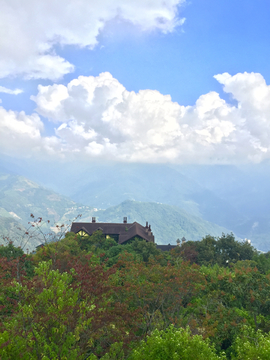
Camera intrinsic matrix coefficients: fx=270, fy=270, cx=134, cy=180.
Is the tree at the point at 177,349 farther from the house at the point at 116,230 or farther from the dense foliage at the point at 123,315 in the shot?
the house at the point at 116,230

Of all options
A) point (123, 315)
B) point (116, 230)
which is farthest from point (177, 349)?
point (116, 230)

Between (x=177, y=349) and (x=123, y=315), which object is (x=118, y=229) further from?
(x=177, y=349)

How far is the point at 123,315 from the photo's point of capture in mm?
15602

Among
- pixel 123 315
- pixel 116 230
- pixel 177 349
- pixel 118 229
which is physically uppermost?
pixel 118 229

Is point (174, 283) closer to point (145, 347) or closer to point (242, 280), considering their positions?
point (242, 280)

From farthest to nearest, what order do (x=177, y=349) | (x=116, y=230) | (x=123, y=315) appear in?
1. (x=116, y=230)
2. (x=123, y=315)
3. (x=177, y=349)

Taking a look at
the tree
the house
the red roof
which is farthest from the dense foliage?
the red roof

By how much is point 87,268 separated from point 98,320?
3.13m

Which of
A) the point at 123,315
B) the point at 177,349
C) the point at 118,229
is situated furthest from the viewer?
the point at 118,229

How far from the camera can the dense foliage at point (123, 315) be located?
1212 centimetres

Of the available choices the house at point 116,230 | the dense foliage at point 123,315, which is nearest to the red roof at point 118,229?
the house at point 116,230

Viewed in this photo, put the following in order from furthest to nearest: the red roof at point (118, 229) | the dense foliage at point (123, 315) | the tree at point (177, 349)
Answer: the red roof at point (118, 229), the dense foliage at point (123, 315), the tree at point (177, 349)

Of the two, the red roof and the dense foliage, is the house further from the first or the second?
the dense foliage

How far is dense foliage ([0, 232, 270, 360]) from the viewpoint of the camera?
1212 centimetres
